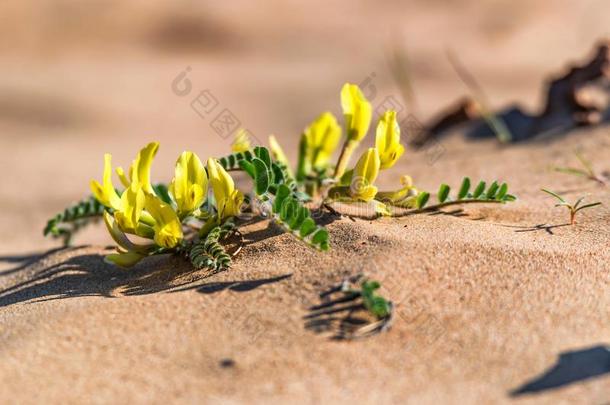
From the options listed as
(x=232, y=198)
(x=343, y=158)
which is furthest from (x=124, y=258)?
(x=343, y=158)

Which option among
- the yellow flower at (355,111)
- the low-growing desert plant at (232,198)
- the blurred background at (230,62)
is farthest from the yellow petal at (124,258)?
the blurred background at (230,62)

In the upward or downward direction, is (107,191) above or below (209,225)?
above

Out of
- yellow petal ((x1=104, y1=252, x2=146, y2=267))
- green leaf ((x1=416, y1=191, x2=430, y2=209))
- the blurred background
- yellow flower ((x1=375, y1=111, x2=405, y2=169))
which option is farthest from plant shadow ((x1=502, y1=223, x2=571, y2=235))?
the blurred background

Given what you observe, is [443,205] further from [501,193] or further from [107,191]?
[107,191]

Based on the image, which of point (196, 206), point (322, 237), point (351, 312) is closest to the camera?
point (351, 312)

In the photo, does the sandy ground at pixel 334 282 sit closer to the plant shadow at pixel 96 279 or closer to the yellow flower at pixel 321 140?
the plant shadow at pixel 96 279

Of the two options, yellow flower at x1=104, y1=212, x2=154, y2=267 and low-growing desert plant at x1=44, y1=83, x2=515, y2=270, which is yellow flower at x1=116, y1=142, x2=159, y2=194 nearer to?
low-growing desert plant at x1=44, y1=83, x2=515, y2=270
